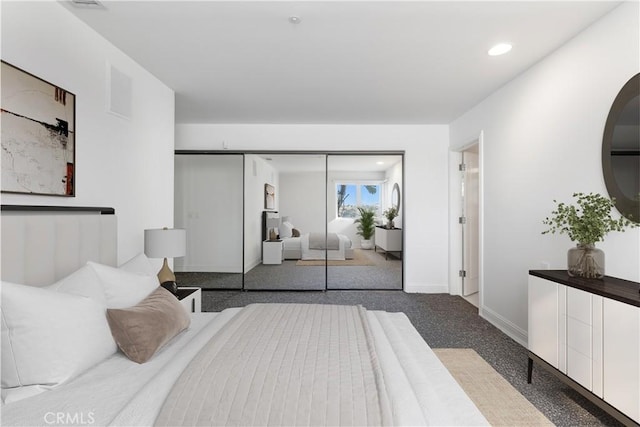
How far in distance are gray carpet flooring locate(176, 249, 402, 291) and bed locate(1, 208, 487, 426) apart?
296cm

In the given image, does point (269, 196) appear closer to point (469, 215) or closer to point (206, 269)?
point (206, 269)

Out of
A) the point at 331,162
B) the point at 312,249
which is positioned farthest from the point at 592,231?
the point at 312,249

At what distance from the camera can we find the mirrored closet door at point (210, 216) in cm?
478

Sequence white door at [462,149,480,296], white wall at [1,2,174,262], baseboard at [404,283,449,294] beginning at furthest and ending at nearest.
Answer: baseboard at [404,283,449,294], white door at [462,149,480,296], white wall at [1,2,174,262]

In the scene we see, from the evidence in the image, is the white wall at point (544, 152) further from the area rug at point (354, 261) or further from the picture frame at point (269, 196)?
the picture frame at point (269, 196)

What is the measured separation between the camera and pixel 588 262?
2.00 meters

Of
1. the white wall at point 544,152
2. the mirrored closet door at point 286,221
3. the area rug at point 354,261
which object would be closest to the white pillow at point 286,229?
the mirrored closet door at point 286,221

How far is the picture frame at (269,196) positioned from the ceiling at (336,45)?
4.55 feet

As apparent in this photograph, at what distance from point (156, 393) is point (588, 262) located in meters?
2.44

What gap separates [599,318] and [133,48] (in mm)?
3675

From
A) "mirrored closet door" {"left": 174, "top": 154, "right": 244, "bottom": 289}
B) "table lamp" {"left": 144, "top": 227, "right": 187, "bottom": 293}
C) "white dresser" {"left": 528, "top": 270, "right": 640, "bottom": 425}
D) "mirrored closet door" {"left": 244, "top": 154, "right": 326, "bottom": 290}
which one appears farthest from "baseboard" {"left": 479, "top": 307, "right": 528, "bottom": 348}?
"mirrored closet door" {"left": 174, "top": 154, "right": 244, "bottom": 289}

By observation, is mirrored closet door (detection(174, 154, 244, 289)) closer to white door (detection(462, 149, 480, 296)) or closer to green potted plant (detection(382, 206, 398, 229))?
green potted plant (detection(382, 206, 398, 229))

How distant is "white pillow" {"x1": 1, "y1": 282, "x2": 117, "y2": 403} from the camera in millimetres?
1242

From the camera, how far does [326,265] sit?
4.99 m
